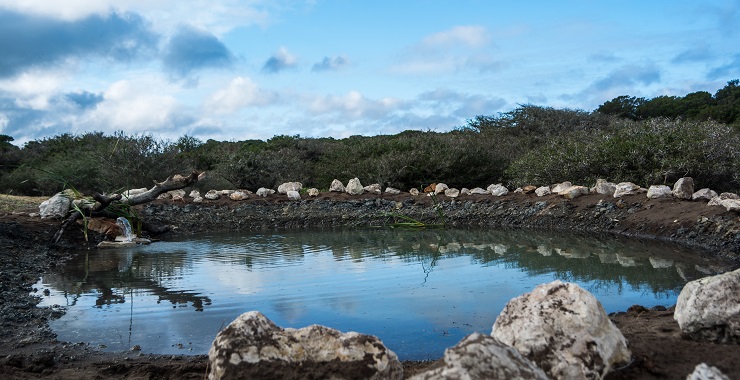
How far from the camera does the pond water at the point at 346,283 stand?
6.04 metres

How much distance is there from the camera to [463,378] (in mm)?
2781

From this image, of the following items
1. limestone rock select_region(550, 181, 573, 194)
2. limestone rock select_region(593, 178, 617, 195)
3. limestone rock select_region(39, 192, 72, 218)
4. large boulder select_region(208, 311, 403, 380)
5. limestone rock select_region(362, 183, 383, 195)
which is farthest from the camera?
limestone rock select_region(362, 183, 383, 195)

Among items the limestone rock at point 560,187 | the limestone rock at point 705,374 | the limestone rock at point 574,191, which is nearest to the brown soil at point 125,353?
the limestone rock at point 705,374

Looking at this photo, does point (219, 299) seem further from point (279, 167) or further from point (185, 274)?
point (279, 167)

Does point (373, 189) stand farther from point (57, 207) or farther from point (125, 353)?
point (125, 353)

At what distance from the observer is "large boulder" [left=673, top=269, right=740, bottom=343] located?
13.5 ft

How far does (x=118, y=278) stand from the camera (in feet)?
30.1

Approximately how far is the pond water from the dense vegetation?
392cm

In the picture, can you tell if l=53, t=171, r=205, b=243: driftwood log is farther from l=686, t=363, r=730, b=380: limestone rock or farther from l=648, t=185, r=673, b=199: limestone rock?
l=686, t=363, r=730, b=380: limestone rock

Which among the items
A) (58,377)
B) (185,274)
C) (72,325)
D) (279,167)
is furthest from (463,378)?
(279,167)

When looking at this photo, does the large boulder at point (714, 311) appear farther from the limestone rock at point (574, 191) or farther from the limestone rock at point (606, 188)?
the limestone rock at point (574, 191)

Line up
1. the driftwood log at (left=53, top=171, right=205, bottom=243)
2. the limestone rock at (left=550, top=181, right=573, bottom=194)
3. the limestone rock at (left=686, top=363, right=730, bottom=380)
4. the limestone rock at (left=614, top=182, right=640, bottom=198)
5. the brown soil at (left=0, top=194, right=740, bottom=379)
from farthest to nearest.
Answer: the limestone rock at (left=550, top=181, right=573, bottom=194)
the limestone rock at (left=614, top=182, right=640, bottom=198)
the driftwood log at (left=53, top=171, right=205, bottom=243)
the brown soil at (left=0, top=194, right=740, bottom=379)
the limestone rock at (left=686, top=363, right=730, bottom=380)

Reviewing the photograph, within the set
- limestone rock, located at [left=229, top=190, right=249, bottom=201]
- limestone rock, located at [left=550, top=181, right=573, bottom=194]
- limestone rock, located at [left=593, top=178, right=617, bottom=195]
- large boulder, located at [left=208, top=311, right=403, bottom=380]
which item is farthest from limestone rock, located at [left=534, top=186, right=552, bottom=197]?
large boulder, located at [left=208, top=311, right=403, bottom=380]

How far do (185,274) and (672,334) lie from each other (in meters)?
6.57
